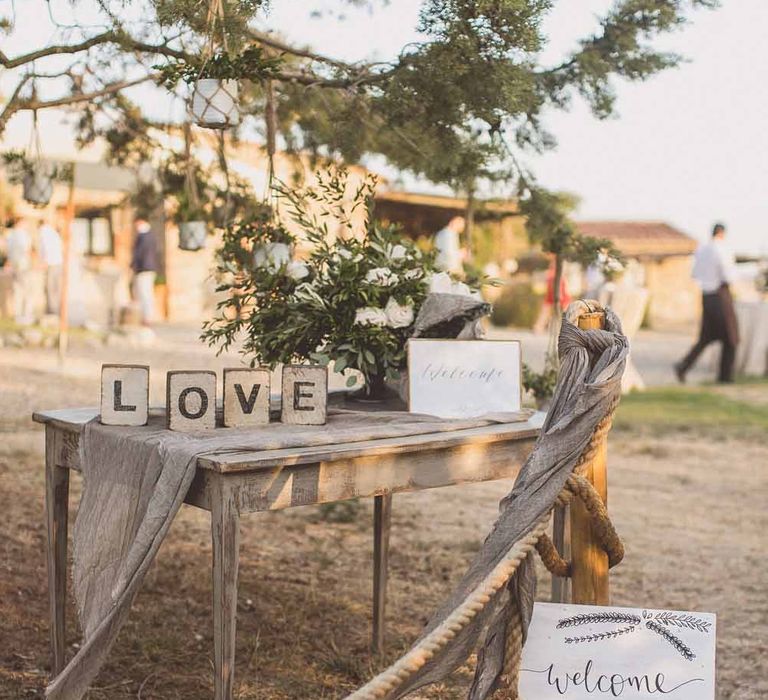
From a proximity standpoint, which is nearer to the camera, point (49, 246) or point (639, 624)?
point (639, 624)

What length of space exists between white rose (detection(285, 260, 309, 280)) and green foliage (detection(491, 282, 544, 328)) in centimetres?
1643

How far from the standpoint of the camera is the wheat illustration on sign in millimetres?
1954

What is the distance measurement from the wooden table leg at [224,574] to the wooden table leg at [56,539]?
0.69 meters

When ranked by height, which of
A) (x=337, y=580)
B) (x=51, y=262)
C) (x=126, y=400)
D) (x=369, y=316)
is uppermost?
(x=51, y=262)

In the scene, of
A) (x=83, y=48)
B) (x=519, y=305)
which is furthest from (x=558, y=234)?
(x=519, y=305)

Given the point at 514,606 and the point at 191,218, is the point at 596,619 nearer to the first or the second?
the point at 514,606

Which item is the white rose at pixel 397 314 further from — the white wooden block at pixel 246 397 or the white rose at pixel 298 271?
the white wooden block at pixel 246 397

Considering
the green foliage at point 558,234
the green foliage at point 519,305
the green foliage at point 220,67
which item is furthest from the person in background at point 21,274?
the green foliage at point 220,67

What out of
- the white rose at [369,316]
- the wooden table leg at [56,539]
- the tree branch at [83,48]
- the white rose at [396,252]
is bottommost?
the wooden table leg at [56,539]

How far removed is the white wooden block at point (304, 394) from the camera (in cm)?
255

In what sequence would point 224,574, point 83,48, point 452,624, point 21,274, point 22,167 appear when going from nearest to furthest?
point 452,624 < point 224,574 < point 83,48 < point 22,167 < point 21,274

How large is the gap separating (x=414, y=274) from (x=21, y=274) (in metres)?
13.7

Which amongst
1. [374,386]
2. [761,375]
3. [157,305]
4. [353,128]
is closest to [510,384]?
[374,386]

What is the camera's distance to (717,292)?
1101 centimetres
